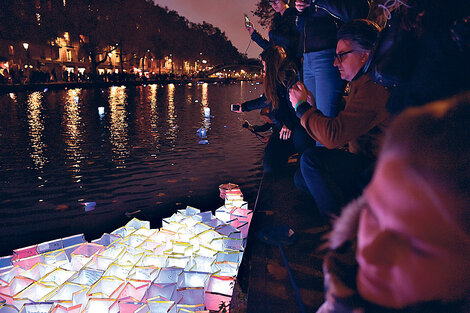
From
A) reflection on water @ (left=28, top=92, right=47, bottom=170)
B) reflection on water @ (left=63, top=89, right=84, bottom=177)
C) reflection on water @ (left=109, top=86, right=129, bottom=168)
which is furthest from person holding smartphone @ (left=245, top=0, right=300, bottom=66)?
reflection on water @ (left=28, top=92, right=47, bottom=170)

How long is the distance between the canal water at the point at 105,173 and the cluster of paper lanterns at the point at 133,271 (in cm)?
75

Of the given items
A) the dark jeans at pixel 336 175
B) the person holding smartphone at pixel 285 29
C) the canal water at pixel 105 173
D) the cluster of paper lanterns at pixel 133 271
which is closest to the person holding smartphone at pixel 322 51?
the person holding smartphone at pixel 285 29

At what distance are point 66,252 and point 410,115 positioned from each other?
3.22 metres

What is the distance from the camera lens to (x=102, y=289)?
95.7 inches

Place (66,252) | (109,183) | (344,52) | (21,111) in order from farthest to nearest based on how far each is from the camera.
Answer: (21,111)
(109,183)
(66,252)
(344,52)

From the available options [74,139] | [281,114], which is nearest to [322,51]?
[281,114]

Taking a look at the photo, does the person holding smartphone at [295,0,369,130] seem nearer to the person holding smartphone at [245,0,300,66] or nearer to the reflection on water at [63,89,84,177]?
the person holding smartphone at [245,0,300,66]

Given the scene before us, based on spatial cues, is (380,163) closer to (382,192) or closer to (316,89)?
(382,192)

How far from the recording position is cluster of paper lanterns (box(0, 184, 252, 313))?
2246 mm

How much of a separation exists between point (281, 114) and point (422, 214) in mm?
3316

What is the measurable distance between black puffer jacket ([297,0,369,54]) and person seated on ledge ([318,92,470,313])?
87.5 inches

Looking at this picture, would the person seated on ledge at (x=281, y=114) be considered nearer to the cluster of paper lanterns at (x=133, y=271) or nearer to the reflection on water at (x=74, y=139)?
the cluster of paper lanterns at (x=133, y=271)

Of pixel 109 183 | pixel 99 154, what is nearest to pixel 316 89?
pixel 109 183

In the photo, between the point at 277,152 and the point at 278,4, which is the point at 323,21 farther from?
the point at 277,152
